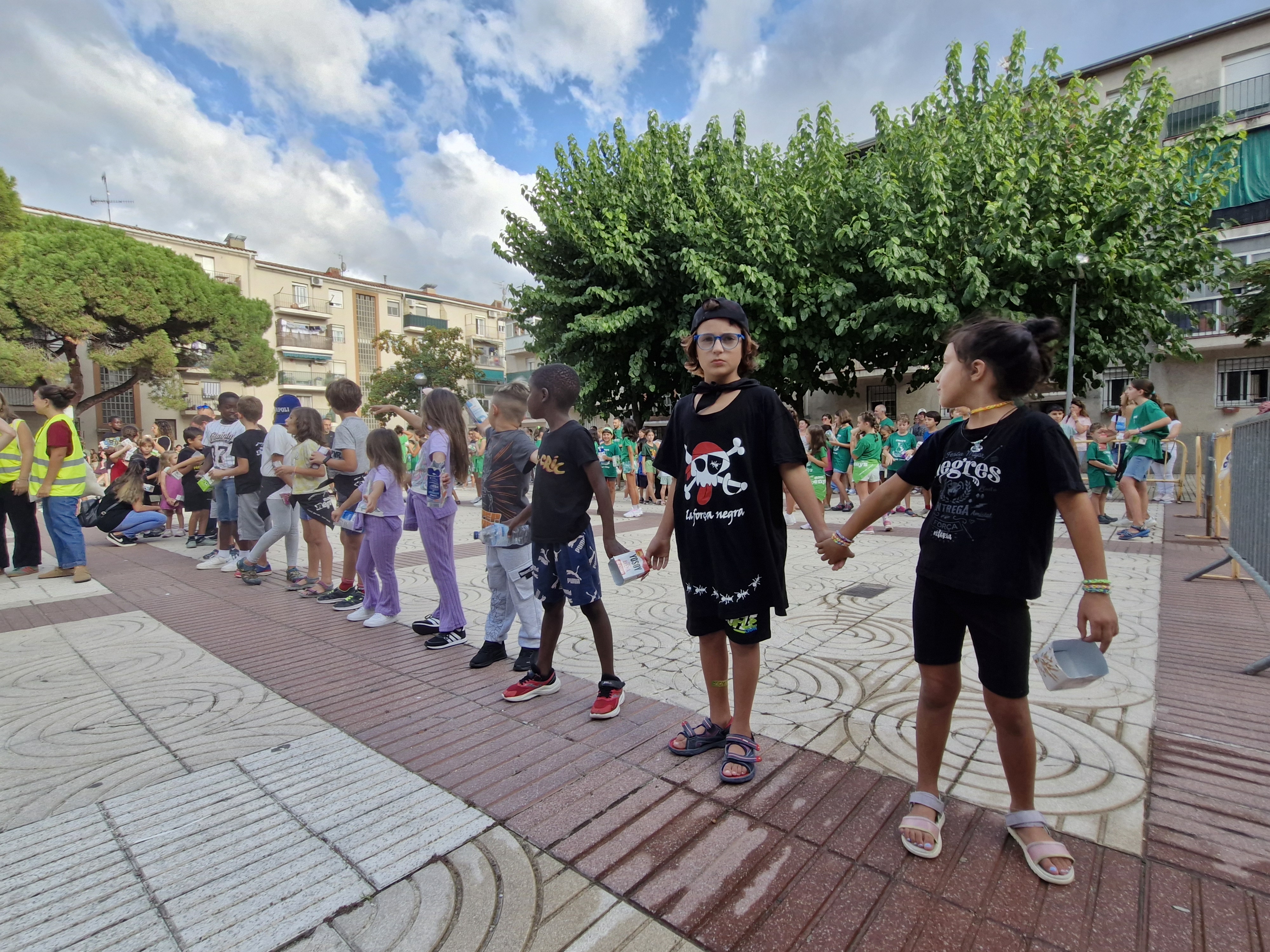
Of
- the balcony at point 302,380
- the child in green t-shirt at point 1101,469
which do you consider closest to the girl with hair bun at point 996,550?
the child in green t-shirt at point 1101,469

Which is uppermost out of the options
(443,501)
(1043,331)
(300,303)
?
(300,303)

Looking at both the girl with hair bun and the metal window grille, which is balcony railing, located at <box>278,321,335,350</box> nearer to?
the metal window grille

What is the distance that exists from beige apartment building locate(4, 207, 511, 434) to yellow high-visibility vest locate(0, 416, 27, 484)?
2931cm

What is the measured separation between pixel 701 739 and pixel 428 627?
8.57ft

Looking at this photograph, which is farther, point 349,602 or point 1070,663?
point 349,602

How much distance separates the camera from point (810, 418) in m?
28.3

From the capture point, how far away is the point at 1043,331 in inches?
83.7

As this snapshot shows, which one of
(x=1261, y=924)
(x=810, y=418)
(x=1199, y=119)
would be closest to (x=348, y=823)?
(x=1261, y=924)

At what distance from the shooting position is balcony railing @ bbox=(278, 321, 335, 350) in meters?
48.7

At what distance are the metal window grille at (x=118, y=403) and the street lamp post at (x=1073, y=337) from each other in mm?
46594

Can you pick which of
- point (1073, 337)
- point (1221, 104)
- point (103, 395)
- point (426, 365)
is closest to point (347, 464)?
point (1073, 337)

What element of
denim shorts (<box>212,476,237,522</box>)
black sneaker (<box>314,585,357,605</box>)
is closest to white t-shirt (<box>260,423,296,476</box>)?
black sneaker (<box>314,585,357,605</box>)

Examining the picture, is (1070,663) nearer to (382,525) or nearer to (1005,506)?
(1005,506)

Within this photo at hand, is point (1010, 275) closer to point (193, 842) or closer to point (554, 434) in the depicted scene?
point (554, 434)
